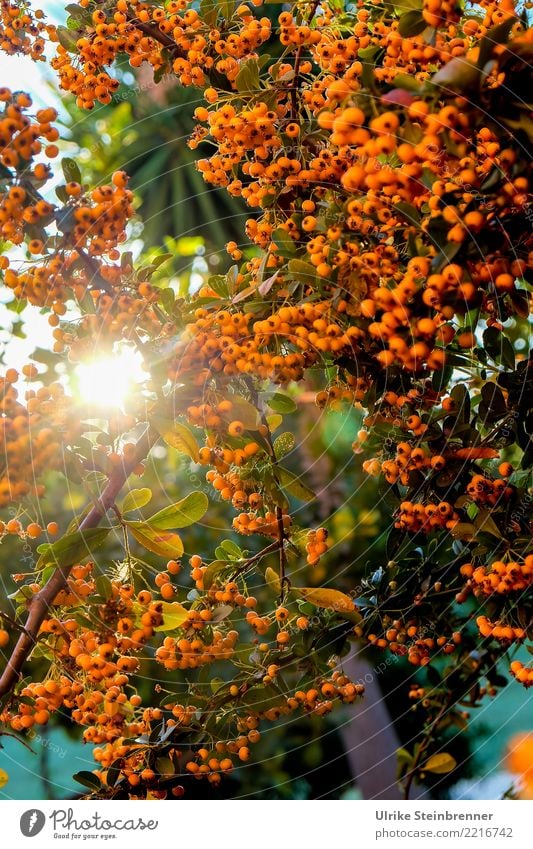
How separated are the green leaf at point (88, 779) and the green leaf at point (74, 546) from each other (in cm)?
44

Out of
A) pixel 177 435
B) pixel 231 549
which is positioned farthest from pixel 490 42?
pixel 231 549

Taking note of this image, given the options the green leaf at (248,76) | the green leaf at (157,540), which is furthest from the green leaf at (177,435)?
the green leaf at (248,76)

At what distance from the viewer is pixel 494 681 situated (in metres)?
2.11

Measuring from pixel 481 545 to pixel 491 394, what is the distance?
0.89ft

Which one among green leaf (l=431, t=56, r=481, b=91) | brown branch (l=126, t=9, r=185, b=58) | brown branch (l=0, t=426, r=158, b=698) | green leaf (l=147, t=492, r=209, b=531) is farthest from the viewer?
brown branch (l=126, t=9, r=185, b=58)

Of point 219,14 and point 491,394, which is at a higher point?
point 219,14

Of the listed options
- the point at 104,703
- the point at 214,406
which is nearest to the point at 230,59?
the point at 214,406

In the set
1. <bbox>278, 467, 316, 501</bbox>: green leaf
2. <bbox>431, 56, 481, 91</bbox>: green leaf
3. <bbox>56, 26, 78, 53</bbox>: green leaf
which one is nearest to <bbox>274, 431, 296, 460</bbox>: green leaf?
<bbox>278, 467, 316, 501</bbox>: green leaf

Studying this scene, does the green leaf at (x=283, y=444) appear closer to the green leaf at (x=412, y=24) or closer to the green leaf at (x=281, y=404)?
the green leaf at (x=281, y=404)

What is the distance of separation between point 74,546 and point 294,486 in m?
0.40

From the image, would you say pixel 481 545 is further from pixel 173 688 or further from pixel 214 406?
pixel 173 688

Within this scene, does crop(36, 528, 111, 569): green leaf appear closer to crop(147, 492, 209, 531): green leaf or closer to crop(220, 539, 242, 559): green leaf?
crop(147, 492, 209, 531): green leaf

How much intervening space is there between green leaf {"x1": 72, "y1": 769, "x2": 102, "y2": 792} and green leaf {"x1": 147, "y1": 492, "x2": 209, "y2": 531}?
490 mm

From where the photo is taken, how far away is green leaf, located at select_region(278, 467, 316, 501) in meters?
1.37
